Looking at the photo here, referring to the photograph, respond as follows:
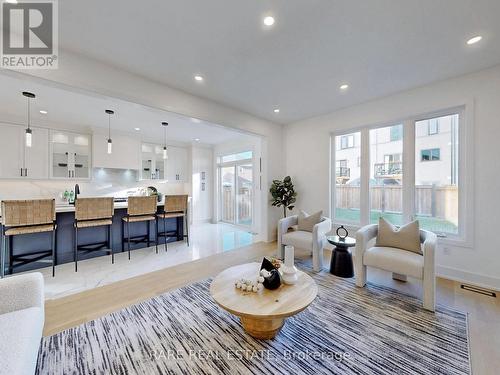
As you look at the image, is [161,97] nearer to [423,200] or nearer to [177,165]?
[177,165]

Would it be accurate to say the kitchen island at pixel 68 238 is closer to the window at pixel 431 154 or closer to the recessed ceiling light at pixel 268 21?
the recessed ceiling light at pixel 268 21

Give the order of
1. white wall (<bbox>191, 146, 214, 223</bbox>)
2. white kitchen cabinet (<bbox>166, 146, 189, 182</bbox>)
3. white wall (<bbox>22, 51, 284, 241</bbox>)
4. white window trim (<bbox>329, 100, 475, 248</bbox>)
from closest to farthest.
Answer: white wall (<bbox>22, 51, 284, 241</bbox>) < white window trim (<bbox>329, 100, 475, 248</bbox>) < white kitchen cabinet (<bbox>166, 146, 189, 182</bbox>) < white wall (<bbox>191, 146, 214, 223</bbox>)

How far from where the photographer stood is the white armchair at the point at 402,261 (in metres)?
2.17

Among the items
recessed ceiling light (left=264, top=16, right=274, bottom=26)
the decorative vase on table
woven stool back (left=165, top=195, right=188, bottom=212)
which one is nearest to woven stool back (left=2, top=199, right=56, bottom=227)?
woven stool back (left=165, top=195, right=188, bottom=212)

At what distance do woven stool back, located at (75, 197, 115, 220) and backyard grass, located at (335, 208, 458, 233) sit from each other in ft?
14.1

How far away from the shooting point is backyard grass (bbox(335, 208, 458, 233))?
3141 mm

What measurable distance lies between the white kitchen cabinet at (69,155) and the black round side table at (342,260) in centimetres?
596

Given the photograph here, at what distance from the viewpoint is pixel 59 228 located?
3375 mm

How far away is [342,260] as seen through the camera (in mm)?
3000

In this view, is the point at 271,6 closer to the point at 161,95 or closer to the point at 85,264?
the point at 161,95

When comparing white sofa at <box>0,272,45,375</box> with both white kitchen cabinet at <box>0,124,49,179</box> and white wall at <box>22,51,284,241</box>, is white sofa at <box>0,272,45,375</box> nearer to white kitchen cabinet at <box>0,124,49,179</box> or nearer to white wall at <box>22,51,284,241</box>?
white wall at <box>22,51,284,241</box>

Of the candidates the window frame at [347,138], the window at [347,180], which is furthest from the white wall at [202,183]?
the window frame at [347,138]

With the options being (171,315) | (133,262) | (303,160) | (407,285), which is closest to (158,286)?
(171,315)

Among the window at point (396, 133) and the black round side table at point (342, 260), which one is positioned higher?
the window at point (396, 133)
